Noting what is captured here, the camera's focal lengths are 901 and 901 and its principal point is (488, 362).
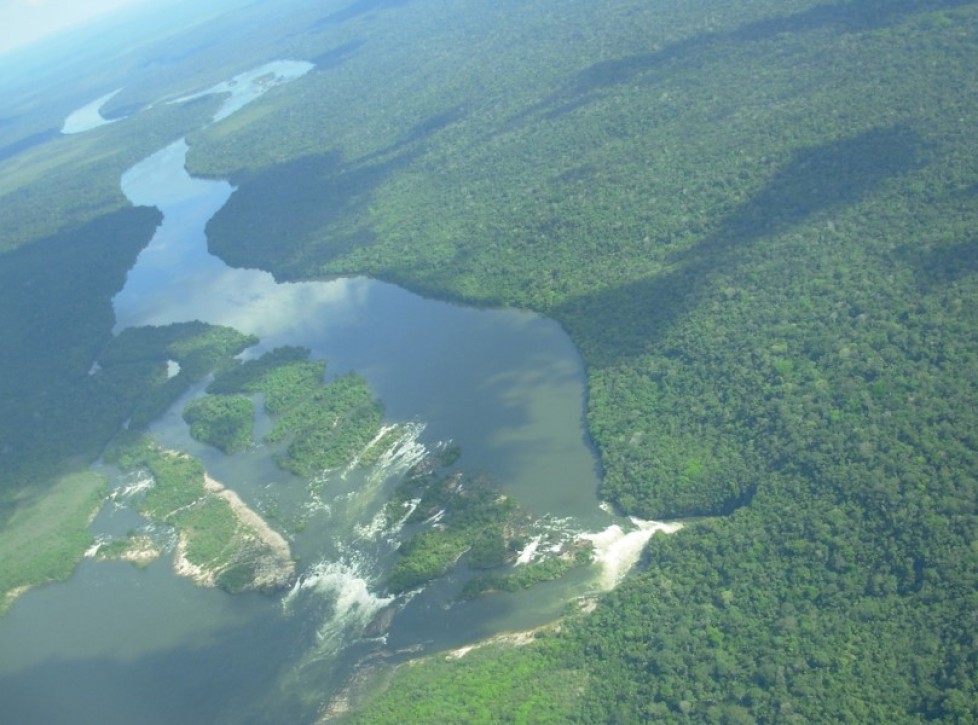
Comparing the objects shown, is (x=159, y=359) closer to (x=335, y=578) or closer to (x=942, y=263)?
(x=335, y=578)

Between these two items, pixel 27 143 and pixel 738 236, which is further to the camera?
pixel 27 143

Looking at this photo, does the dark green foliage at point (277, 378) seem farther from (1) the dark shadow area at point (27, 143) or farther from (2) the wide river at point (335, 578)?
(1) the dark shadow area at point (27, 143)

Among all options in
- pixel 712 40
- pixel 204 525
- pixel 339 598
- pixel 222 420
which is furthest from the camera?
pixel 712 40

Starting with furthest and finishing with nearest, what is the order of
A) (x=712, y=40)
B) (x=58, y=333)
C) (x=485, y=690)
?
(x=712, y=40)
(x=58, y=333)
(x=485, y=690)

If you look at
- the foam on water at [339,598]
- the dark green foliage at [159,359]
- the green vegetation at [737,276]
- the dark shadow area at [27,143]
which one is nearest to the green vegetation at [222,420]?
the dark green foliage at [159,359]

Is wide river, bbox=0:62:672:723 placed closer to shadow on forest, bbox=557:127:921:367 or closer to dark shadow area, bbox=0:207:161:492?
shadow on forest, bbox=557:127:921:367

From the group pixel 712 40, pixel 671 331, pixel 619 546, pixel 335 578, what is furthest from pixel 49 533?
pixel 712 40

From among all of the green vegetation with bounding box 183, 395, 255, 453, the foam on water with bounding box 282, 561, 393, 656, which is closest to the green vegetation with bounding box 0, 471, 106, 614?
the green vegetation with bounding box 183, 395, 255, 453
